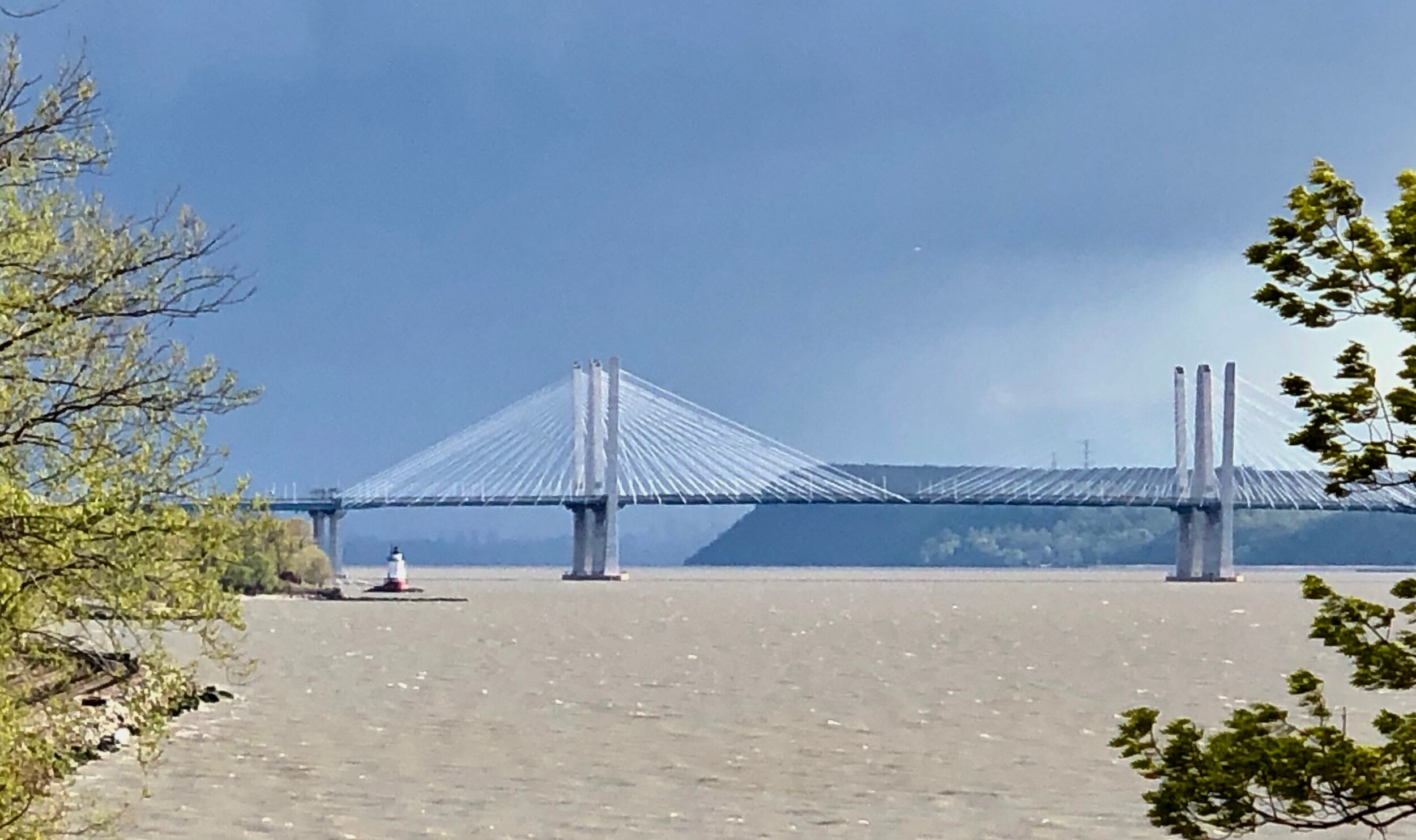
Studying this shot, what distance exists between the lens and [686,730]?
19594 millimetres

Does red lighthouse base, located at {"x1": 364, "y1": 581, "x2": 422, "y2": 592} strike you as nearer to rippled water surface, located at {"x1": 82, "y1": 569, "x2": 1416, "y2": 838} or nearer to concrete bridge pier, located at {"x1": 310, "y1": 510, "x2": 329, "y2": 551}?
concrete bridge pier, located at {"x1": 310, "y1": 510, "x2": 329, "y2": 551}

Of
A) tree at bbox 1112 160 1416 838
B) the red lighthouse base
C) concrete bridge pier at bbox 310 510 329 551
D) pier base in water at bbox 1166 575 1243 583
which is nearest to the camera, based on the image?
tree at bbox 1112 160 1416 838

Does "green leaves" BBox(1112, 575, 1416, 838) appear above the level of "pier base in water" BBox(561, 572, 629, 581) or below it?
above

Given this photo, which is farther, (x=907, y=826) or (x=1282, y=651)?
(x=1282, y=651)

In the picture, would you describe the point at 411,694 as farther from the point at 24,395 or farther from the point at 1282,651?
the point at 1282,651

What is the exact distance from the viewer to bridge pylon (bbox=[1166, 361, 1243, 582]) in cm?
9250

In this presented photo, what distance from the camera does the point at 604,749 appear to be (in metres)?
17.6

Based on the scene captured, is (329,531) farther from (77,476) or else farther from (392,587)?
(77,476)

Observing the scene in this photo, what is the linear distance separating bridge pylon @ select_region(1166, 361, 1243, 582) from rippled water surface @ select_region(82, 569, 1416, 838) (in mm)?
46060

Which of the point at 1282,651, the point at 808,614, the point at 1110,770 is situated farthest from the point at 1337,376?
the point at 808,614

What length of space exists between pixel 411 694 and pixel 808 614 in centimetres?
3595

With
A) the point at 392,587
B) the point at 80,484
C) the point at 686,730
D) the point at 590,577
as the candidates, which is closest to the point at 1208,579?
the point at 590,577

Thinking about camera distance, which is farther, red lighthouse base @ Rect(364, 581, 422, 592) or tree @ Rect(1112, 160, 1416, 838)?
red lighthouse base @ Rect(364, 581, 422, 592)

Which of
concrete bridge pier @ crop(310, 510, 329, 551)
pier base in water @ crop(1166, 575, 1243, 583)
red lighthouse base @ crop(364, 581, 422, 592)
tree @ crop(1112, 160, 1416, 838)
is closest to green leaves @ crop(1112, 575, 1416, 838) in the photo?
tree @ crop(1112, 160, 1416, 838)
